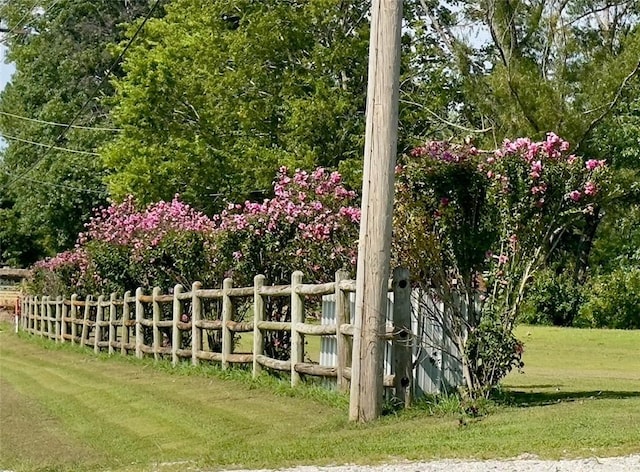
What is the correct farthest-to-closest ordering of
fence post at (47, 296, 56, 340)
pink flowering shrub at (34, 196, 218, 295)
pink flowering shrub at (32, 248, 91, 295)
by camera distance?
fence post at (47, 296, 56, 340) < pink flowering shrub at (32, 248, 91, 295) < pink flowering shrub at (34, 196, 218, 295)

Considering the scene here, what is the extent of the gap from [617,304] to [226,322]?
19.3m

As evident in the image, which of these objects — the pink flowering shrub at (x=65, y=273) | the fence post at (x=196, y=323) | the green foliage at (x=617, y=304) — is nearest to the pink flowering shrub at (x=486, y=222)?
the fence post at (x=196, y=323)

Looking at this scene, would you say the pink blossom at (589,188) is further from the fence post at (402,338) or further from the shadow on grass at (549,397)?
the shadow on grass at (549,397)

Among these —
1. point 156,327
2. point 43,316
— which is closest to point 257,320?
point 156,327

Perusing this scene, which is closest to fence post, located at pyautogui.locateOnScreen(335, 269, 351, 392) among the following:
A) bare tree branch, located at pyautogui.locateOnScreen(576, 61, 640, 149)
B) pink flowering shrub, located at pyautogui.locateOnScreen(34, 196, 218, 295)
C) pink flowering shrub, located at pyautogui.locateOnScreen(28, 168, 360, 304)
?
pink flowering shrub, located at pyautogui.locateOnScreen(28, 168, 360, 304)

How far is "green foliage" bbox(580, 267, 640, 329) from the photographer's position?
108 feet

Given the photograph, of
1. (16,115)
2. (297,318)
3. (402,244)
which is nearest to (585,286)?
(297,318)

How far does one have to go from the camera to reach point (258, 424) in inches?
466

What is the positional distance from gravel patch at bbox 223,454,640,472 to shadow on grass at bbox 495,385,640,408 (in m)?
2.98

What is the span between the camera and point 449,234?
36.6 feet

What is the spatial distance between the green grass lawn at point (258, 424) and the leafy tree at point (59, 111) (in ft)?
120

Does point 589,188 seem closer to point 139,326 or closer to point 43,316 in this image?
point 139,326

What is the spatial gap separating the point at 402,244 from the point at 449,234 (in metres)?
0.55

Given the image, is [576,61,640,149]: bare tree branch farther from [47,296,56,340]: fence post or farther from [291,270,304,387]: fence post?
[291,270,304,387]: fence post
